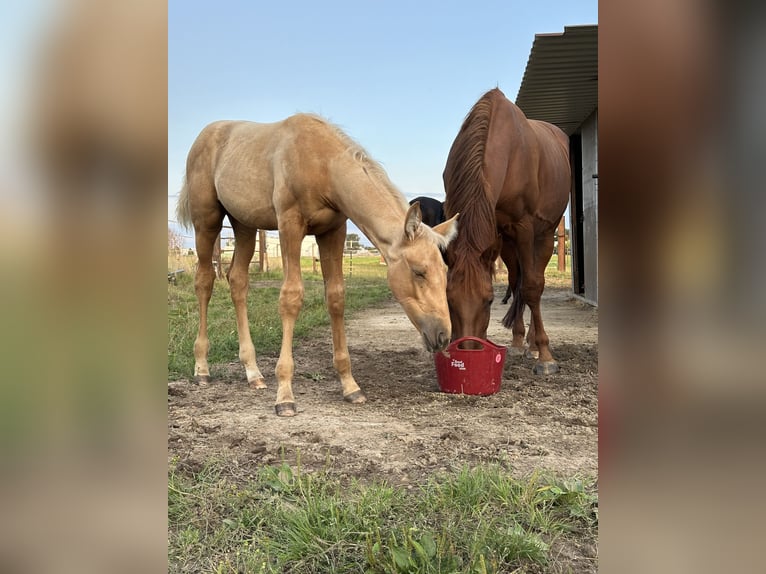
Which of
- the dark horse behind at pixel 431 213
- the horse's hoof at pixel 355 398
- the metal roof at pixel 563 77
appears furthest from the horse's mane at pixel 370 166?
the dark horse behind at pixel 431 213

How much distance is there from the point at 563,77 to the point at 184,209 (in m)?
5.38

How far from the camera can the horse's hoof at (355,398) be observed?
3543 mm

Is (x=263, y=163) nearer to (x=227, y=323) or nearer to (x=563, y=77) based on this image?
(x=227, y=323)

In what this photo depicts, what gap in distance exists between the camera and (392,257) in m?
3.07

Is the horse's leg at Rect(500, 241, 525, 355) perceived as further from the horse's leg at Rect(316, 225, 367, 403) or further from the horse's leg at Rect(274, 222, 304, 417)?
the horse's leg at Rect(274, 222, 304, 417)

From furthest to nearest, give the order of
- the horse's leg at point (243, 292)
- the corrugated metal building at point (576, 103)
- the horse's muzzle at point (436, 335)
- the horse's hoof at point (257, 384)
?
1. the corrugated metal building at point (576, 103)
2. the horse's leg at point (243, 292)
3. the horse's hoof at point (257, 384)
4. the horse's muzzle at point (436, 335)

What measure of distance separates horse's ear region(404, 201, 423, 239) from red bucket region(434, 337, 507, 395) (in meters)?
0.87

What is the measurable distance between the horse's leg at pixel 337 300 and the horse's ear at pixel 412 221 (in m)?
0.84

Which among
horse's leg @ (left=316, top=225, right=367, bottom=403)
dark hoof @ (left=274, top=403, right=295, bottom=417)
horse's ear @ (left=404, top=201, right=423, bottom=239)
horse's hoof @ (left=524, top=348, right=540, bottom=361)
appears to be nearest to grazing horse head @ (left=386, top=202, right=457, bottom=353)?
horse's ear @ (left=404, top=201, right=423, bottom=239)

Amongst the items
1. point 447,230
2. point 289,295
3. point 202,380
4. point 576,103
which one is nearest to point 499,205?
point 447,230

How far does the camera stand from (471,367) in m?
3.54

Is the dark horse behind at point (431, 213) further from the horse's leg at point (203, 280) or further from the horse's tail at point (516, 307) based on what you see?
the horse's leg at point (203, 280)
